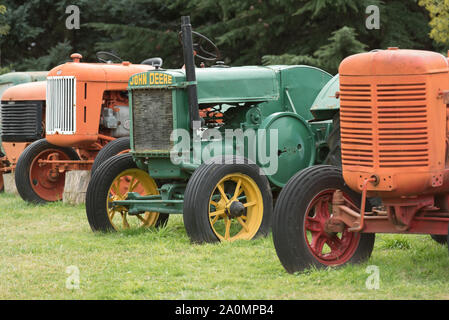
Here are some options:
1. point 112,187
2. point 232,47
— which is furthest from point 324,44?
point 112,187

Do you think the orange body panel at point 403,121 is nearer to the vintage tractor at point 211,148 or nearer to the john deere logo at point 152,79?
the vintage tractor at point 211,148

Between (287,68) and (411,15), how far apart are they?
929 centimetres

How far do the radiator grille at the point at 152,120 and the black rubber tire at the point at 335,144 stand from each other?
1.42 meters

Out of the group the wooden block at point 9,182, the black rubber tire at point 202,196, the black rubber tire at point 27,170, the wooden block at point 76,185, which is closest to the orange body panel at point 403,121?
the black rubber tire at point 202,196

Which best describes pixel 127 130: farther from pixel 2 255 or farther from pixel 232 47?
pixel 232 47

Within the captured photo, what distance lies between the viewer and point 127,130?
1002 centimetres

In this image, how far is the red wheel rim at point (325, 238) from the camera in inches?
216

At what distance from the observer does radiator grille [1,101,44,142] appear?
11.2 m

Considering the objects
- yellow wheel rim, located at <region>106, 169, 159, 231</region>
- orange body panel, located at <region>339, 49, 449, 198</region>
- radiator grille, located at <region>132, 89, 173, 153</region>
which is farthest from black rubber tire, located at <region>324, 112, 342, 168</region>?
orange body panel, located at <region>339, 49, 449, 198</region>

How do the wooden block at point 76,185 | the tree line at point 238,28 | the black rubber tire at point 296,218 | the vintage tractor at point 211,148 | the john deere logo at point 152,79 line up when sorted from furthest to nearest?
the tree line at point 238,28 < the wooden block at point 76,185 < the john deere logo at point 152,79 < the vintage tractor at point 211,148 < the black rubber tire at point 296,218

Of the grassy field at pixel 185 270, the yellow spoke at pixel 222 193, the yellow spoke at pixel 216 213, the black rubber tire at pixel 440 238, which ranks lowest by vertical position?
the grassy field at pixel 185 270

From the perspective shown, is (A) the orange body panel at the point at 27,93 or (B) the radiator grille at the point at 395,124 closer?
(B) the radiator grille at the point at 395,124

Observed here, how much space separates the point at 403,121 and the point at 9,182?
8.36 metres

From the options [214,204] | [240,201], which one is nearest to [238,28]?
[240,201]
